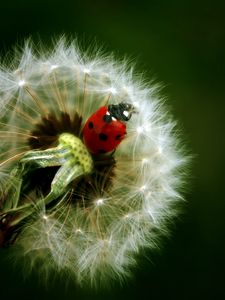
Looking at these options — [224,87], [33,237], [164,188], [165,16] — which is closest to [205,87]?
[224,87]

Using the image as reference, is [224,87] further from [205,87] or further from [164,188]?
[164,188]

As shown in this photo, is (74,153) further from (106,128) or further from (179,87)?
(179,87)

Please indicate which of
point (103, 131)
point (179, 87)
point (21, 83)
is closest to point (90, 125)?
point (103, 131)

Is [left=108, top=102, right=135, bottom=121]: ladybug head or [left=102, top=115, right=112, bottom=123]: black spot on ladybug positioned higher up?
[left=108, top=102, right=135, bottom=121]: ladybug head

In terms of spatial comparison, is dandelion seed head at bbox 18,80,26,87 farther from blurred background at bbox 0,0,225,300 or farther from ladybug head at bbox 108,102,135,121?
blurred background at bbox 0,0,225,300

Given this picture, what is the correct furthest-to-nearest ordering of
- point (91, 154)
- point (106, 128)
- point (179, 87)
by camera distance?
1. point (179, 87)
2. point (91, 154)
3. point (106, 128)

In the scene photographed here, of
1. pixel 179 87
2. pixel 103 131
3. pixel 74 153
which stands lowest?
pixel 74 153

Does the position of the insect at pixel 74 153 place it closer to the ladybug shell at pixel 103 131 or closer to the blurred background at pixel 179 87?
the ladybug shell at pixel 103 131

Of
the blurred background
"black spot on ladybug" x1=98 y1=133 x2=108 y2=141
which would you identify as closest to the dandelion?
"black spot on ladybug" x1=98 y1=133 x2=108 y2=141

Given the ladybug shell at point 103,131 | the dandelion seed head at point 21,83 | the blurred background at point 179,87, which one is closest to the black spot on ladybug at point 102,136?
the ladybug shell at point 103,131
